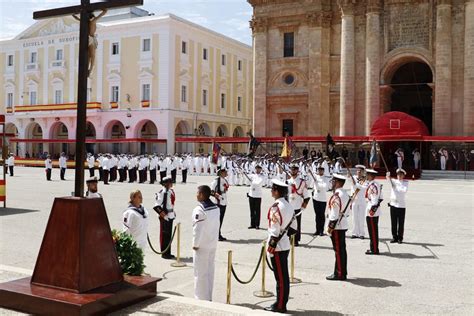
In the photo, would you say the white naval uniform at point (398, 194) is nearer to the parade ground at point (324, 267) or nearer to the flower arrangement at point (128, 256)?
the parade ground at point (324, 267)

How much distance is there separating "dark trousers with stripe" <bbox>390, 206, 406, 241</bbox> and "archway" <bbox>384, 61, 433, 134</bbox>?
30.1 m

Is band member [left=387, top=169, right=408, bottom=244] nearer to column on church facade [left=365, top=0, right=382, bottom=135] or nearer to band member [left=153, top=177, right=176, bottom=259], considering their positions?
band member [left=153, top=177, right=176, bottom=259]

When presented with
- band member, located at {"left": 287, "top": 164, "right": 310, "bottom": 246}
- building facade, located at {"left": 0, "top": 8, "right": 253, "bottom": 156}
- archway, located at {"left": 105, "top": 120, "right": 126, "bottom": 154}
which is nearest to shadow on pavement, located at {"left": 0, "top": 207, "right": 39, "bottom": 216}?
band member, located at {"left": 287, "top": 164, "right": 310, "bottom": 246}

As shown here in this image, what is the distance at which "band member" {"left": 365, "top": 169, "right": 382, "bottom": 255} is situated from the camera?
1145cm

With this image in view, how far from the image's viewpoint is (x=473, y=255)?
11.1m

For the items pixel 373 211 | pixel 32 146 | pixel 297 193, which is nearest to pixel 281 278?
pixel 373 211

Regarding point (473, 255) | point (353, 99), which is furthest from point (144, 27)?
point (473, 255)

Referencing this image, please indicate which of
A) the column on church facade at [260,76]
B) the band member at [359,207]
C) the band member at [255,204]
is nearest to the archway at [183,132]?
the column on church facade at [260,76]

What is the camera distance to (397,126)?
34188 millimetres

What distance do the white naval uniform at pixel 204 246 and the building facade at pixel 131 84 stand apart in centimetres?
4157

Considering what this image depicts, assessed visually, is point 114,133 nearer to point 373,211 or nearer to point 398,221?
point 398,221

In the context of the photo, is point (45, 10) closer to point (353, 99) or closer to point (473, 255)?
point (473, 255)

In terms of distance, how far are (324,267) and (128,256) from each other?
4449mm

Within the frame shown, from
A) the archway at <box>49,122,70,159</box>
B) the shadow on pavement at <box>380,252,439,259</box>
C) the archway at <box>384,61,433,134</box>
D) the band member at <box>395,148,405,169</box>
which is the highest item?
the archway at <box>384,61,433,134</box>
